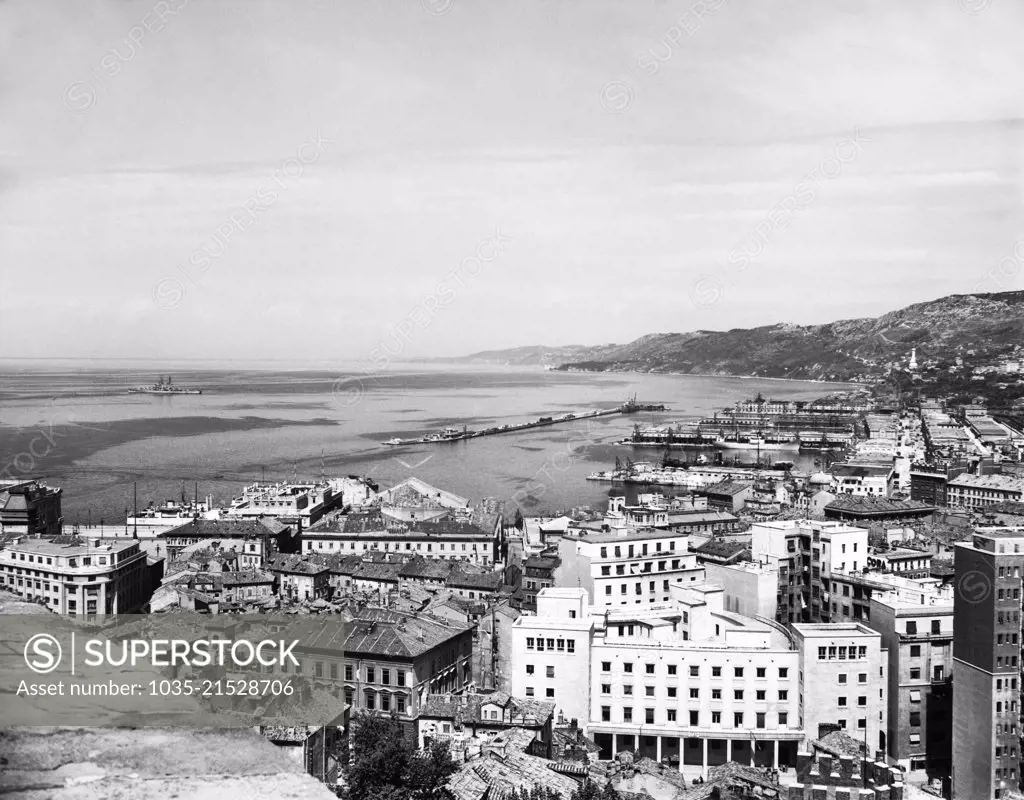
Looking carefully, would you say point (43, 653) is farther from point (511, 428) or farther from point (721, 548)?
point (511, 428)

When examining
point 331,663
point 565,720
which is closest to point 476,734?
point 565,720

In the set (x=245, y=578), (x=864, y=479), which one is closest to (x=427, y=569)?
(x=245, y=578)

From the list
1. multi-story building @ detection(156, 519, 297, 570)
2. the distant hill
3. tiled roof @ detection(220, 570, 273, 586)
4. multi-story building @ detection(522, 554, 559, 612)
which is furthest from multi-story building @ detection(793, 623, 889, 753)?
the distant hill

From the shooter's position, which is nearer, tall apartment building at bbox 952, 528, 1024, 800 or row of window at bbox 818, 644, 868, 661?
tall apartment building at bbox 952, 528, 1024, 800

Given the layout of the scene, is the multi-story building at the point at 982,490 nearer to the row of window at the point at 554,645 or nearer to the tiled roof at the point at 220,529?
the tiled roof at the point at 220,529

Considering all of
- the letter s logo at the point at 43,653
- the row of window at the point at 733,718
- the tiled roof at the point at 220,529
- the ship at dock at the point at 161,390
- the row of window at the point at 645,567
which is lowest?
the row of window at the point at 733,718

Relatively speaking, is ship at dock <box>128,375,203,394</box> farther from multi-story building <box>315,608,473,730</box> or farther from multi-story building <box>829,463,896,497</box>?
multi-story building <box>315,608,473,730</box>

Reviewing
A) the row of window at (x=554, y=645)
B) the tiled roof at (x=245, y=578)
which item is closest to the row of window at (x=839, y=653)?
the row of window at (x=554, y=645)
